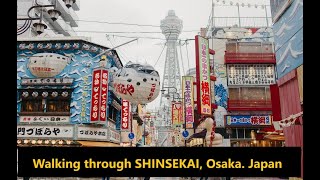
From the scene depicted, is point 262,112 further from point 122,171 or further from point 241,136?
point 122,171

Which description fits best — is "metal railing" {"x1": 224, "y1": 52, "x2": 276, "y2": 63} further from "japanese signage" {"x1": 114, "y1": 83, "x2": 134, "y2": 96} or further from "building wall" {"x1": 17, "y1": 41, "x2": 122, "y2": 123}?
"japanese signage" {"x1": 114, "y1": 83, "x2": 134, "y2": 96}

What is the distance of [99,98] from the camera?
21.2 m

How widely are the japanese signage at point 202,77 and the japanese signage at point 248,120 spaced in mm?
11044

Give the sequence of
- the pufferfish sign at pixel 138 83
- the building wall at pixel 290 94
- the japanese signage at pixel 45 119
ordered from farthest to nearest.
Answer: the japanese signage at pixel 45 119
the pufferfish sign at pixel 138 83
the building wall at pixel 290 94

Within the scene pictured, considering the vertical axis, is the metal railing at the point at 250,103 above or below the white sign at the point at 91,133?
above

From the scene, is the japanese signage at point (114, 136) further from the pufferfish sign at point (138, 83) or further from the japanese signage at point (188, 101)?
the pufferfish sign at point (138, 83)

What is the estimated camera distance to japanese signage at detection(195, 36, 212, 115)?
20109 millimetres

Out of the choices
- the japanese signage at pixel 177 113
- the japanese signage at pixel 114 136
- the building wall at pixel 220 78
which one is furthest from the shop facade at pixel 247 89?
the japanese signage at pixel 114 136

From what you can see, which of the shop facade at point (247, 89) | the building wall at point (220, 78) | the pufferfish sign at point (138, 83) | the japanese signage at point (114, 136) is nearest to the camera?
the pufferfish sign at point (138, 83)

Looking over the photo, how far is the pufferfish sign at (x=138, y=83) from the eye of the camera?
522 inches

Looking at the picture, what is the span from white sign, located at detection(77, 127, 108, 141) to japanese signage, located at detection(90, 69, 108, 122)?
118 cm

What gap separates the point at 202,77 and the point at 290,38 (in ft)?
28.5
